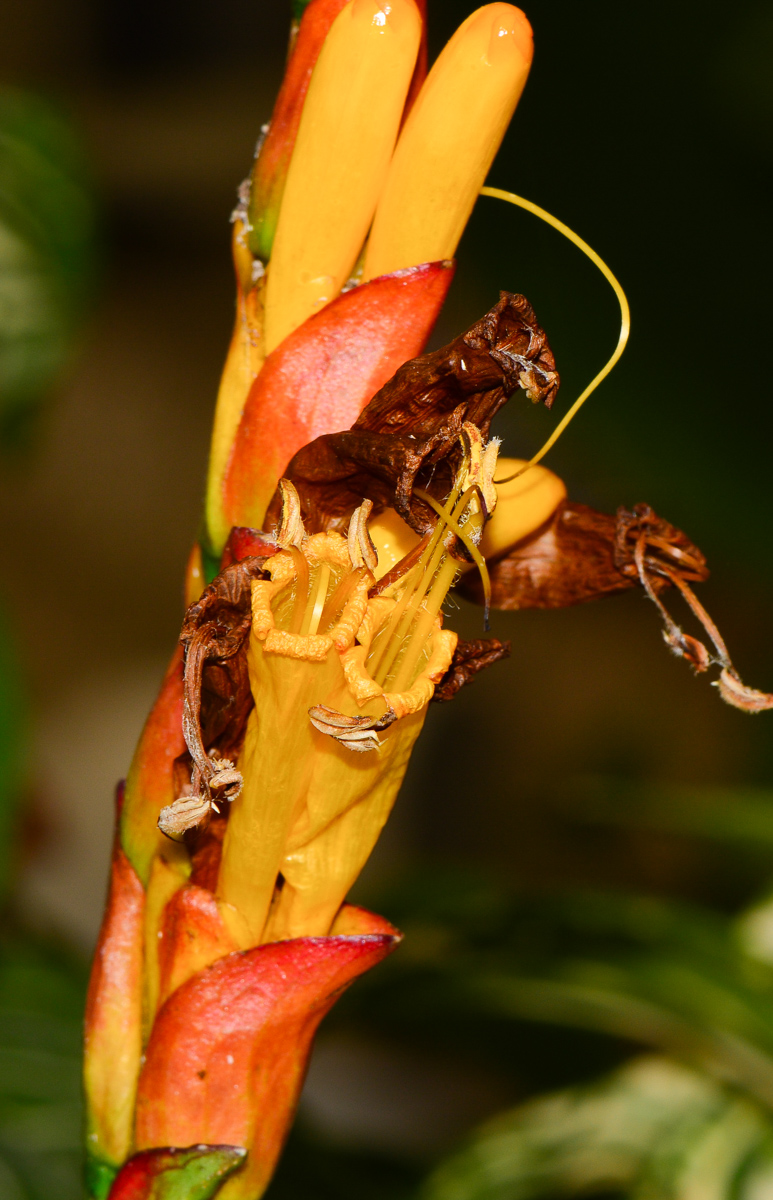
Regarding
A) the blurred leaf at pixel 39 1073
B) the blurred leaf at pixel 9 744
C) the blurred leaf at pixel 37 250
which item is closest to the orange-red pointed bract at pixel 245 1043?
the blurred leaf at pixel 39 1073

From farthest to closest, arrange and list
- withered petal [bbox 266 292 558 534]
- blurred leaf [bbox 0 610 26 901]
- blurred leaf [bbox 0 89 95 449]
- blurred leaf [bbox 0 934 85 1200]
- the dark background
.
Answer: the dark background → blurred leaf [bbox 0 89 95 449] → blurred leaf [bbox 0 610 26 901] → blurred leaf [bbox 0 934 85 1200] → withered petal [bbox 266 292 558 534]

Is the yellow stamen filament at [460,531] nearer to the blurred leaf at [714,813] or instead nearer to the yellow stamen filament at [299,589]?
the yellow stamen filament at [299,589]

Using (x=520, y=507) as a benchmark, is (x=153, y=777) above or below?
below

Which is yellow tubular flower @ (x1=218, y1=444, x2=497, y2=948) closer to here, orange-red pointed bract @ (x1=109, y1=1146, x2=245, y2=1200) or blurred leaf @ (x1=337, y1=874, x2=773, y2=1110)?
orange-red pointed bract @ (x1=109, y1=1146, x2=245, y2=1200)

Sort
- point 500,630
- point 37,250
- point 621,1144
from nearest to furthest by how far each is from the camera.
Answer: point 621,1144
point 37,250
point 500,630

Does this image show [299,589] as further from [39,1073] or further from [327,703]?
[39,1073]

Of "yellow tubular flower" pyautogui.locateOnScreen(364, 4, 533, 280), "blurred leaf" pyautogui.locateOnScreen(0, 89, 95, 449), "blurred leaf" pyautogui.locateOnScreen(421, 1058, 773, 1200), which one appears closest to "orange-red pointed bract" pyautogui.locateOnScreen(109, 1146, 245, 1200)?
"yellow tubular flower" pyautogui.locateOnScreen(364, 4, 533, 280)

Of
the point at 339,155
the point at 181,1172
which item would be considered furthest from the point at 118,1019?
the point at 339,155
